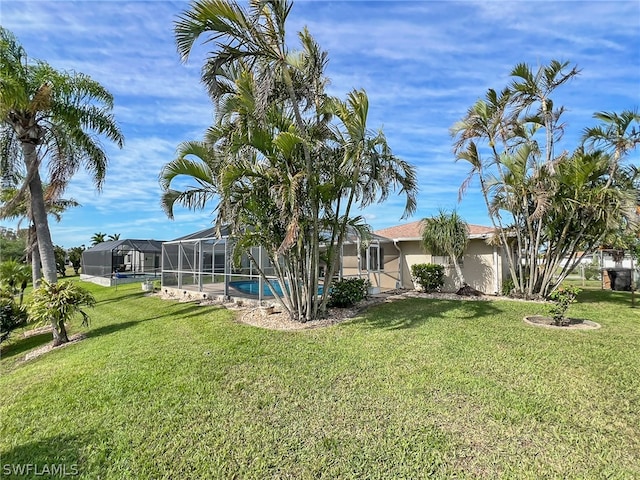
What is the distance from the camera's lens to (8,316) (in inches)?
400

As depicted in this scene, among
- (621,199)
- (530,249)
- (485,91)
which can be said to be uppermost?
(485,91)

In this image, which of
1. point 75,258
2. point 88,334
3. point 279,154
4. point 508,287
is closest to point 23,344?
point 88,334

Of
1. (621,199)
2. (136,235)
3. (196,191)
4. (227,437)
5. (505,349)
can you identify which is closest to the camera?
(227,437)

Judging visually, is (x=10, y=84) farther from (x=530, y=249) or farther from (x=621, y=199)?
(x=621, y=199)

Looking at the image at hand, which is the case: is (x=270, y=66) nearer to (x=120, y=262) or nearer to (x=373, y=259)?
(x=373, y=259)

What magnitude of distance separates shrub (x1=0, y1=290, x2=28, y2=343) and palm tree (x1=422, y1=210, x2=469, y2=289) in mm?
13624

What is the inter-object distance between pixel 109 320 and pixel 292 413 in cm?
930

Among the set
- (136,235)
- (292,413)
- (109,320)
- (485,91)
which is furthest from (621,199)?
(136,235)

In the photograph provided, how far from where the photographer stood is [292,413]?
158 inches

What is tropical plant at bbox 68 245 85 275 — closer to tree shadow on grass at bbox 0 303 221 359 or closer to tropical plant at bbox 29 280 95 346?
tree shadow on grass at bbox 0 303 221 359

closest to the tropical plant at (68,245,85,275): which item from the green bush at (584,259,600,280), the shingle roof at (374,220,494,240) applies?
the shingle roof at (374,220,494,240)

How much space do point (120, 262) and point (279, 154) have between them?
26028 mm

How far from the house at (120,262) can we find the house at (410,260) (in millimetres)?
17926

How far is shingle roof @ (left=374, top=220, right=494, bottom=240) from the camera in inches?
572
